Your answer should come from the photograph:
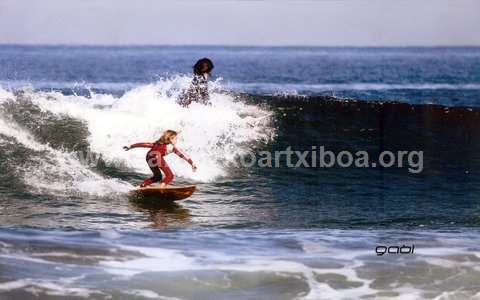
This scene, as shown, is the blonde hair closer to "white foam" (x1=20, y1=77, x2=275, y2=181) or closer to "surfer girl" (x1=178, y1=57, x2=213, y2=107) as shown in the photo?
"white foam" (x1=20, y1=77, x2=275, y2=181)

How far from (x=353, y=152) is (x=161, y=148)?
3501 millimetres

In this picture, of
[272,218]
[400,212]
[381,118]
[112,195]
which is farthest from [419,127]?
[112,195]

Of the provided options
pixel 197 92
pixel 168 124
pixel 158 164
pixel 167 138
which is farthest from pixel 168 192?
pixel 197 92

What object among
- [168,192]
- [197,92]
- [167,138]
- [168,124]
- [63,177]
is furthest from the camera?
[197,92]

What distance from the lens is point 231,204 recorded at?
834cm

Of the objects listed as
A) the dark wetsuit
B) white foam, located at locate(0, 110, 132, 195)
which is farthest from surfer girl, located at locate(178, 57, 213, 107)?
white foam, located at locate(0, 110, 132, 195)

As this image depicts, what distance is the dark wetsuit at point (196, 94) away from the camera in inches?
397

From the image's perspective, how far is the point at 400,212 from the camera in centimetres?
833

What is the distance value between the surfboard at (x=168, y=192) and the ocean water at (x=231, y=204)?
99 mm

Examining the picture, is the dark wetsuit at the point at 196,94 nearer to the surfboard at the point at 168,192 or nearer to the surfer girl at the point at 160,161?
the surfer girl at the point at 160,161

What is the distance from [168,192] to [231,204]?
769mm

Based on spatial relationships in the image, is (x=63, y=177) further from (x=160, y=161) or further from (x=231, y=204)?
(x=231, y=204)

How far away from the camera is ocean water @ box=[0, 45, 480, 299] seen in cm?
612

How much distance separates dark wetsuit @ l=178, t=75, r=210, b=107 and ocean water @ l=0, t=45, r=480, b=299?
0.15 metres
